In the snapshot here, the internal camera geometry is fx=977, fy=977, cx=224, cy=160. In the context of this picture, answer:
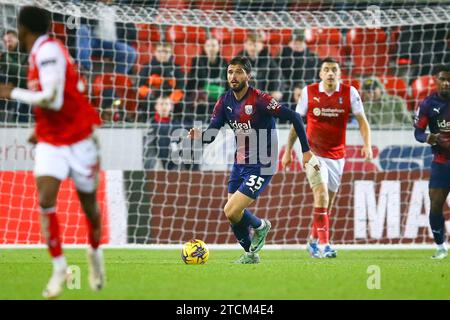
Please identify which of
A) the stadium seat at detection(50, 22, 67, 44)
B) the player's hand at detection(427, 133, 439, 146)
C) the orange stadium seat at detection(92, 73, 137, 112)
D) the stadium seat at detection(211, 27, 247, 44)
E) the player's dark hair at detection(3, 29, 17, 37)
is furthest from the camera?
the stadium seat at detection(211, 27, 247, 44)

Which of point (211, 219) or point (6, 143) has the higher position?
point (6, 143)

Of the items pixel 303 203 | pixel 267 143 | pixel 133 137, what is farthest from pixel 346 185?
pixel 267 143

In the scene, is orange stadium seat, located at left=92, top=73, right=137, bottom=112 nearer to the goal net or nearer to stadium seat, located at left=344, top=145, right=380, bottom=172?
the goal net

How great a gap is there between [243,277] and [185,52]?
326 inches

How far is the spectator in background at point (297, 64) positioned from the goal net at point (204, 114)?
2cm

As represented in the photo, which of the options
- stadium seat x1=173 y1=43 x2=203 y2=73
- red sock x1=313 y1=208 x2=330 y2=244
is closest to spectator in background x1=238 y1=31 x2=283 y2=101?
stadium seat x1=173 y1=43 x2=203 y2=73

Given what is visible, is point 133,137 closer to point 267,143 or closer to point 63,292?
point 267,143

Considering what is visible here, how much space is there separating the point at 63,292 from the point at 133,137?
6591 millimetres

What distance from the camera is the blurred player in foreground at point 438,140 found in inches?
432

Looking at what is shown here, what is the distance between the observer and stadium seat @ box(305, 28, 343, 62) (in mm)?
16312

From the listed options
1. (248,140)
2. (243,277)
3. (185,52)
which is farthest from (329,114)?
(185,52)

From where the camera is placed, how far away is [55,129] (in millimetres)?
6500

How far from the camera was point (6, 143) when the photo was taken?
42.9ft

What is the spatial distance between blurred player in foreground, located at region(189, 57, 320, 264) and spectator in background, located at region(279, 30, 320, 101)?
5627 millimetres
